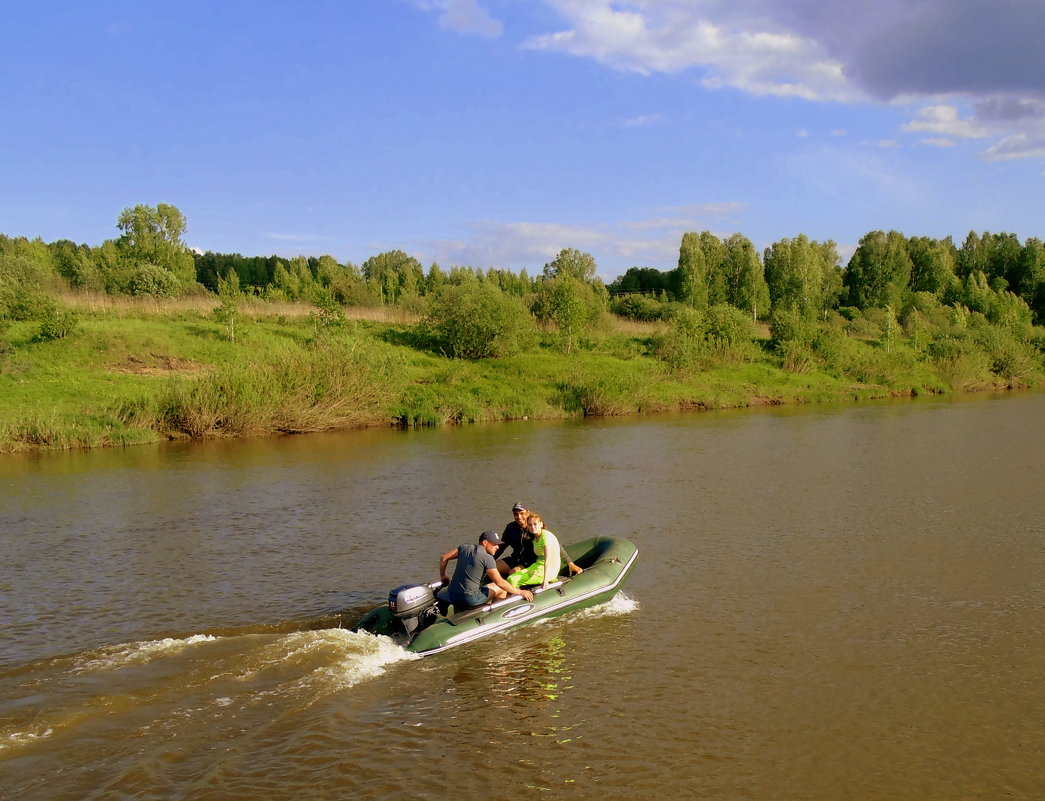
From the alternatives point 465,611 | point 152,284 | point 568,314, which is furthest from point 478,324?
point 465,611

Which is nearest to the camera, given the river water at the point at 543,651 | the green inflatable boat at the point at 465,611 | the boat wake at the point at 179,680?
the river water at the point at 543,651

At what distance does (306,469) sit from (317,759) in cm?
1451

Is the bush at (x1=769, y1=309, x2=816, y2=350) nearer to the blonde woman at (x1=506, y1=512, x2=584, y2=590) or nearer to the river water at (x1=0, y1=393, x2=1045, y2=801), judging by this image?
the river water at (x1=0, y1=393, x2=1045, y2=801)

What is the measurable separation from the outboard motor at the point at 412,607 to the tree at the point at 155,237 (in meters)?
52.2

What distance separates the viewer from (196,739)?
6.69 m

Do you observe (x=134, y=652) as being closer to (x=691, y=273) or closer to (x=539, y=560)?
(x=539, y=560)

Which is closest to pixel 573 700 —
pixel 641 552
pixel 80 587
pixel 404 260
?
pixel 641 552

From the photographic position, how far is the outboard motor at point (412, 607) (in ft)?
27.9

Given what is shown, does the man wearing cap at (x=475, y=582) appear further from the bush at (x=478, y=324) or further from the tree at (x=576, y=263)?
the tree at (x=576, y=263)

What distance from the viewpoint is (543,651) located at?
28.6ft

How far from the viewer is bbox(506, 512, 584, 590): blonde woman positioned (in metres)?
9.49

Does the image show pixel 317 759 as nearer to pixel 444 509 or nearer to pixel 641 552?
pixel 641 552

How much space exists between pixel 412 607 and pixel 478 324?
94.4 feet

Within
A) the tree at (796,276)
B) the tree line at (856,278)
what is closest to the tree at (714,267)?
the tree line at (856,278)
